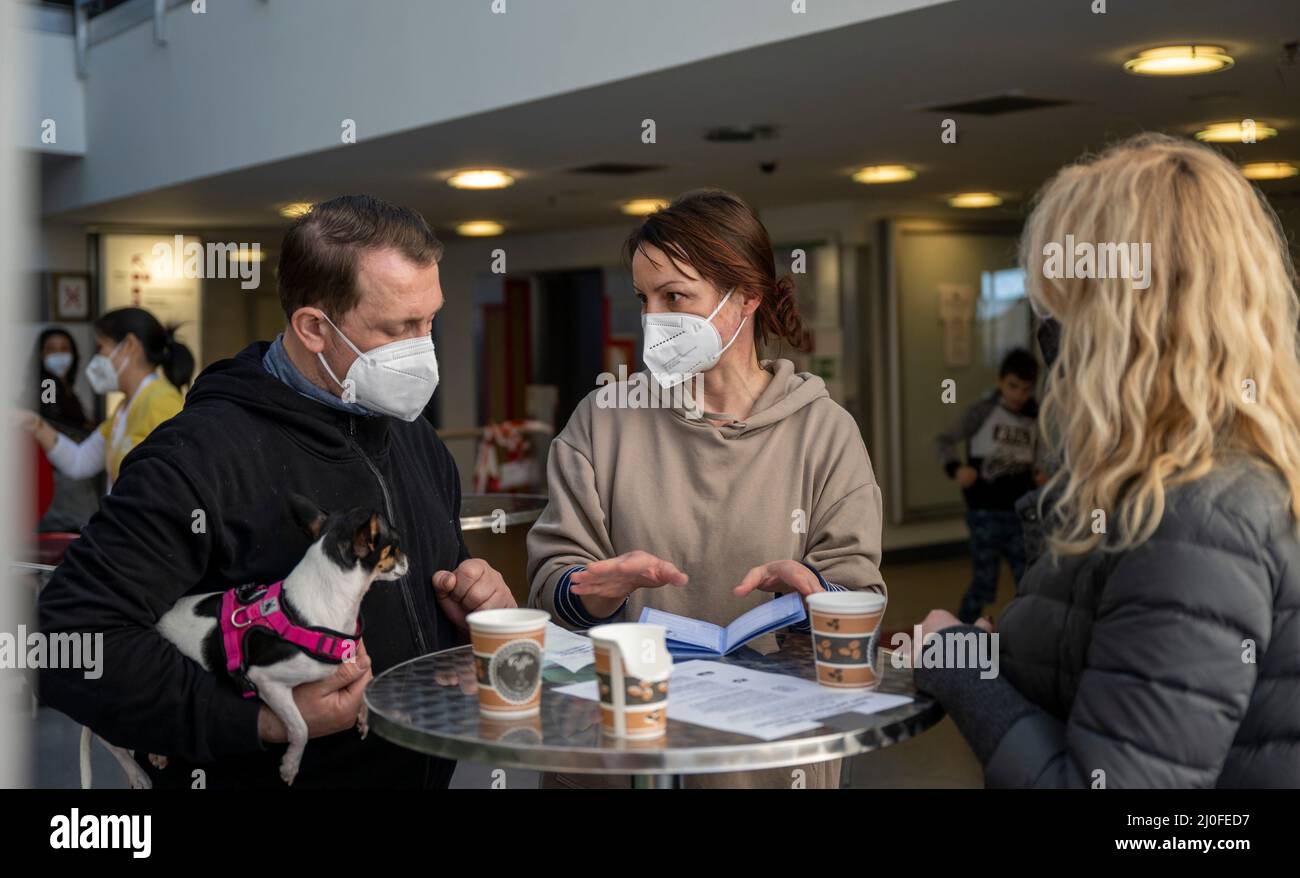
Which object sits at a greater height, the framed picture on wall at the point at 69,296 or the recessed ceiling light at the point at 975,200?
the recessed ceiling light at the point at 975,200

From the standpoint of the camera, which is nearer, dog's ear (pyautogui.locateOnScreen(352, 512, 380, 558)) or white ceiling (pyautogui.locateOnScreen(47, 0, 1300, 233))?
dog's ear (pyautogui.locateOnScreen(352, 512, 380, 558))

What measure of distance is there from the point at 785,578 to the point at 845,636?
28 cm

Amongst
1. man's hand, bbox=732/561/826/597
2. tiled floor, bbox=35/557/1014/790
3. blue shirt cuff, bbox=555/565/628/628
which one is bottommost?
tiled floor, bbox=35/557/1014/790

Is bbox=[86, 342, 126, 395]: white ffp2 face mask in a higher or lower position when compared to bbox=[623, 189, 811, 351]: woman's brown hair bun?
lower

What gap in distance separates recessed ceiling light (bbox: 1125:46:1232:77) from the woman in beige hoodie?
2.87m

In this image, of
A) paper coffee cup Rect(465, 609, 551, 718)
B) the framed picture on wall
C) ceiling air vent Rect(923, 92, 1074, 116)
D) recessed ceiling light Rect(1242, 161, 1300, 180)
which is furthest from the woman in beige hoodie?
the framed picture on wall

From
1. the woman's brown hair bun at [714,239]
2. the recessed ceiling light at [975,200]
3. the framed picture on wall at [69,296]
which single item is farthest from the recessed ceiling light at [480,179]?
the woman's brown hair bun at [714,239]

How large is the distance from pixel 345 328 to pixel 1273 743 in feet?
4.69

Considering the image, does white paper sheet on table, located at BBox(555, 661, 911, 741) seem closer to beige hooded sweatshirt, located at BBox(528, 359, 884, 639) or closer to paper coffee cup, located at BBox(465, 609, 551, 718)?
paper coffee cup, located at BBox(465, 609, 551, 718)

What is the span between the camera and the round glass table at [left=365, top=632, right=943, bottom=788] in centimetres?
157

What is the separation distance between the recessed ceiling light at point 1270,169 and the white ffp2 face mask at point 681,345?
625 centimetres

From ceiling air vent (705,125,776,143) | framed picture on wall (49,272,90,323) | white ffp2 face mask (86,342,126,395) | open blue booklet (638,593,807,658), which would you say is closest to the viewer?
open blue booklet (638,593,807,658)

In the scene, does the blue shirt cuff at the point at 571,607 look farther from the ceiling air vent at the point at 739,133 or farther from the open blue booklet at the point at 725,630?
the ceiling air vent at the point at 739,133

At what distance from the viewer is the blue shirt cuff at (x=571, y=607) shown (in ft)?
7.77
